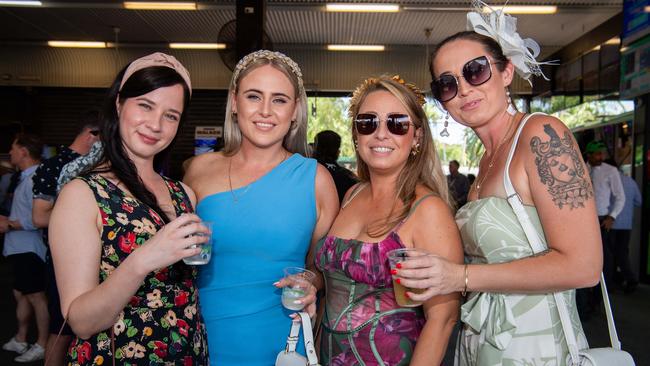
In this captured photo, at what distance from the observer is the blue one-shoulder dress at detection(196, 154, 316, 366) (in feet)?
6.45

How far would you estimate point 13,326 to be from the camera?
18.3 feet

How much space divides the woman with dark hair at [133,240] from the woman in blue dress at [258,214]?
0.14 meters

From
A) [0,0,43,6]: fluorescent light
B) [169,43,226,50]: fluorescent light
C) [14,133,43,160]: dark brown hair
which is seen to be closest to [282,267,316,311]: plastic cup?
[14,133,43,160]: dark brown hair

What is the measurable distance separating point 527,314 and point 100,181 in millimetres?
1522

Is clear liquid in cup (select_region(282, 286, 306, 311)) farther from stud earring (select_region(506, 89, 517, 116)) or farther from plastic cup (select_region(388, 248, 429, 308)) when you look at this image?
stud earring (select_region(506, 89, 517, 116))

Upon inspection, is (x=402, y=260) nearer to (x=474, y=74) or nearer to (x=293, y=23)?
(x=474, y=74)

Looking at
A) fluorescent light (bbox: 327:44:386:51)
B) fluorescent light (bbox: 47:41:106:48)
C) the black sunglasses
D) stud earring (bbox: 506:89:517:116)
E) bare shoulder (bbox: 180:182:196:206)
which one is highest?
fluorescent light (bbox: 47:41:106:48)

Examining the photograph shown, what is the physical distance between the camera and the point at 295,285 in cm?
183

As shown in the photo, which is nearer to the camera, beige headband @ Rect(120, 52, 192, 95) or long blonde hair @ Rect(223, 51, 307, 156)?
beige headband @ Rect(120, 52, 192, 95)

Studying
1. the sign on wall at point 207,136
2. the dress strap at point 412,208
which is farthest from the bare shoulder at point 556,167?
the sign on wall at point 207,136

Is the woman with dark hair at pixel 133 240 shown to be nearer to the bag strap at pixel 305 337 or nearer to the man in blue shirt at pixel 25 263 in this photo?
the bag strap at pixel 305 337

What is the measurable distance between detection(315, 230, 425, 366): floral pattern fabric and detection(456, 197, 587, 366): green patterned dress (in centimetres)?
24

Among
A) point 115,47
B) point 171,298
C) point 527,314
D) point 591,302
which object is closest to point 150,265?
point 171,298

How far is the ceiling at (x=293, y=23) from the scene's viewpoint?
9566mm
